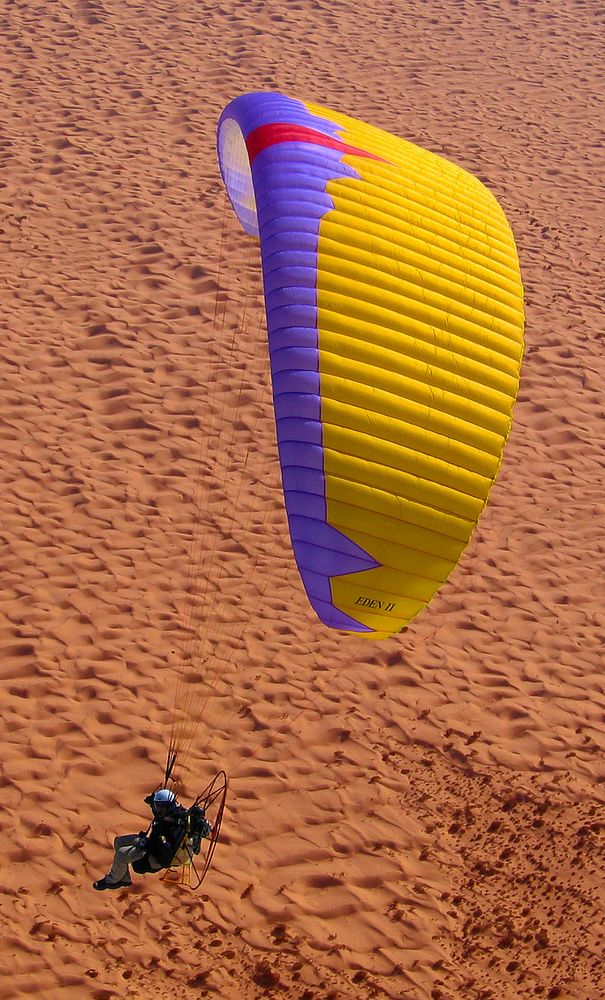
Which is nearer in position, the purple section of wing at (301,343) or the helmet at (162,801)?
the purple section of wing at (301,343)

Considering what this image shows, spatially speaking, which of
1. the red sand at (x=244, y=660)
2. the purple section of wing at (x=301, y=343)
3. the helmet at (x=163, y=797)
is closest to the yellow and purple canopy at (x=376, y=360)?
the purple section of wing at (x=301, y=343)

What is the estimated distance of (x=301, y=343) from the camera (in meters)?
5.08

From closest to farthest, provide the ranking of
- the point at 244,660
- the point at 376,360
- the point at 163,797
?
the point at 163,797 < the point at 376,360 < the point at 244,660

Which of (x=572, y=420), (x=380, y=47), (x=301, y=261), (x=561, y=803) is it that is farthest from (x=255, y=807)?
(x=380, y=47)

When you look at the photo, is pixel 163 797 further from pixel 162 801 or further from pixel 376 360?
pixel 376 360

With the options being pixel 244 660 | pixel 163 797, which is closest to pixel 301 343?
pixel 163 797

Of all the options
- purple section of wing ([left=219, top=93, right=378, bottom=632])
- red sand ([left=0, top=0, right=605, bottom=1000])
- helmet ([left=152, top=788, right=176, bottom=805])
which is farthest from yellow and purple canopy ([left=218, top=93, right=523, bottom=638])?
red sand ([left=0, top=0, right=605, bottom=1000])

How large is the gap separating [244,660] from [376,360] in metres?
2.71

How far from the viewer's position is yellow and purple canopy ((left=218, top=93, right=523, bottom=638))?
16.1 ft

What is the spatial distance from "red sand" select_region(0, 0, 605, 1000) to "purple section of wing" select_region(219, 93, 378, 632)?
5.98ft

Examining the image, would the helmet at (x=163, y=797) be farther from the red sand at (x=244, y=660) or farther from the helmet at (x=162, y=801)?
the red sand at (x=244, y=660)

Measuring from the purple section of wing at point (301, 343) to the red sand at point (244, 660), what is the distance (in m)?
1.82

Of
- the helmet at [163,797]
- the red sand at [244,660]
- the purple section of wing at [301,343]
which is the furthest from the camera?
the red sand at [244,660]

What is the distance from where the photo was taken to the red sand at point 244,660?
5828 mm
